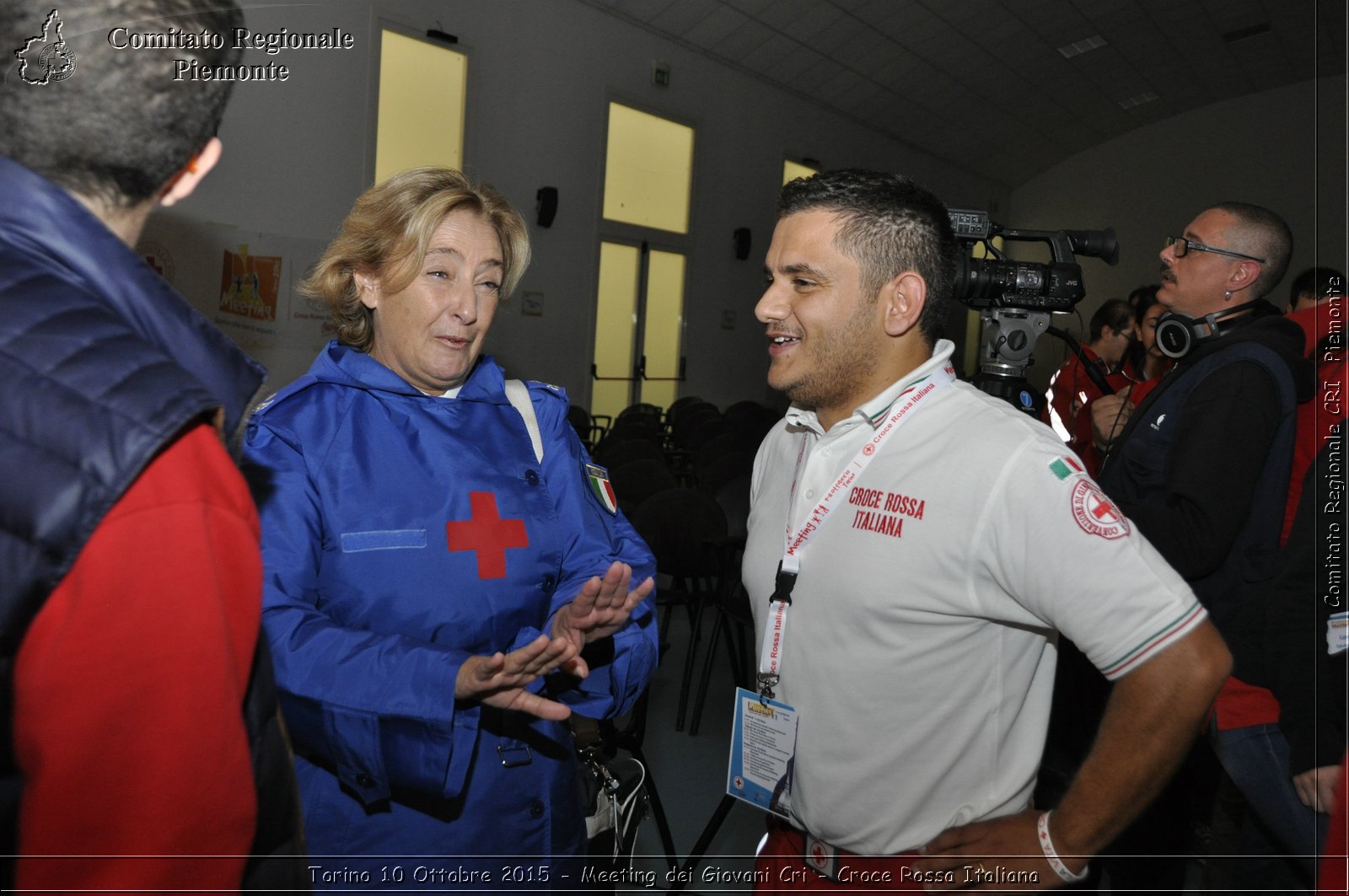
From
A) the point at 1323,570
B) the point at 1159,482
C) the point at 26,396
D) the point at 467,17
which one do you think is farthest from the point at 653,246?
the point at 26,396

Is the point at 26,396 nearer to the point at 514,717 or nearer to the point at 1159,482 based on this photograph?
the point at 514,717

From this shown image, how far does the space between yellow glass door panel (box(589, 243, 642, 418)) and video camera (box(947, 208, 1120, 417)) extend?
746cm

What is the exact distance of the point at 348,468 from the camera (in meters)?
1.50

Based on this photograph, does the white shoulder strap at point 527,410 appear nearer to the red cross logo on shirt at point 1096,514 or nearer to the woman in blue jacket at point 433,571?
the woman in blue jacket at point 433,571

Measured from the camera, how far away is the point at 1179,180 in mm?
14156

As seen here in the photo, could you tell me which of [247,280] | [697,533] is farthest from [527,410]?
[247,280]

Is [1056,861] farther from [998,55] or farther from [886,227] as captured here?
[998,55]

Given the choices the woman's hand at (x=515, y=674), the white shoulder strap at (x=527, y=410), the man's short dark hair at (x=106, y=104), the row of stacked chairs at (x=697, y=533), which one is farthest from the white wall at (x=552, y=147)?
the man's short dark hair at (x=106, y=104)

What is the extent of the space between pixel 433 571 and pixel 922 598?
80cm

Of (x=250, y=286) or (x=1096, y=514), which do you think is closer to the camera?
(x=1096, y=514)

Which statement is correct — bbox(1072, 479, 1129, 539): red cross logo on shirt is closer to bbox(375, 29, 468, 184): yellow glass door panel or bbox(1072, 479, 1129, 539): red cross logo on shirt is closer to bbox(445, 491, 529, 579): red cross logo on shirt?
bbox(445, 491, 529, 579): red cross logo on shirt

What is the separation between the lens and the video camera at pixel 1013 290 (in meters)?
1.89

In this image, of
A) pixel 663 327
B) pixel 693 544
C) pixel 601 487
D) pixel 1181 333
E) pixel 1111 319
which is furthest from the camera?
pixel 663 327

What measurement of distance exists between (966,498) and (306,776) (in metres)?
1.15
